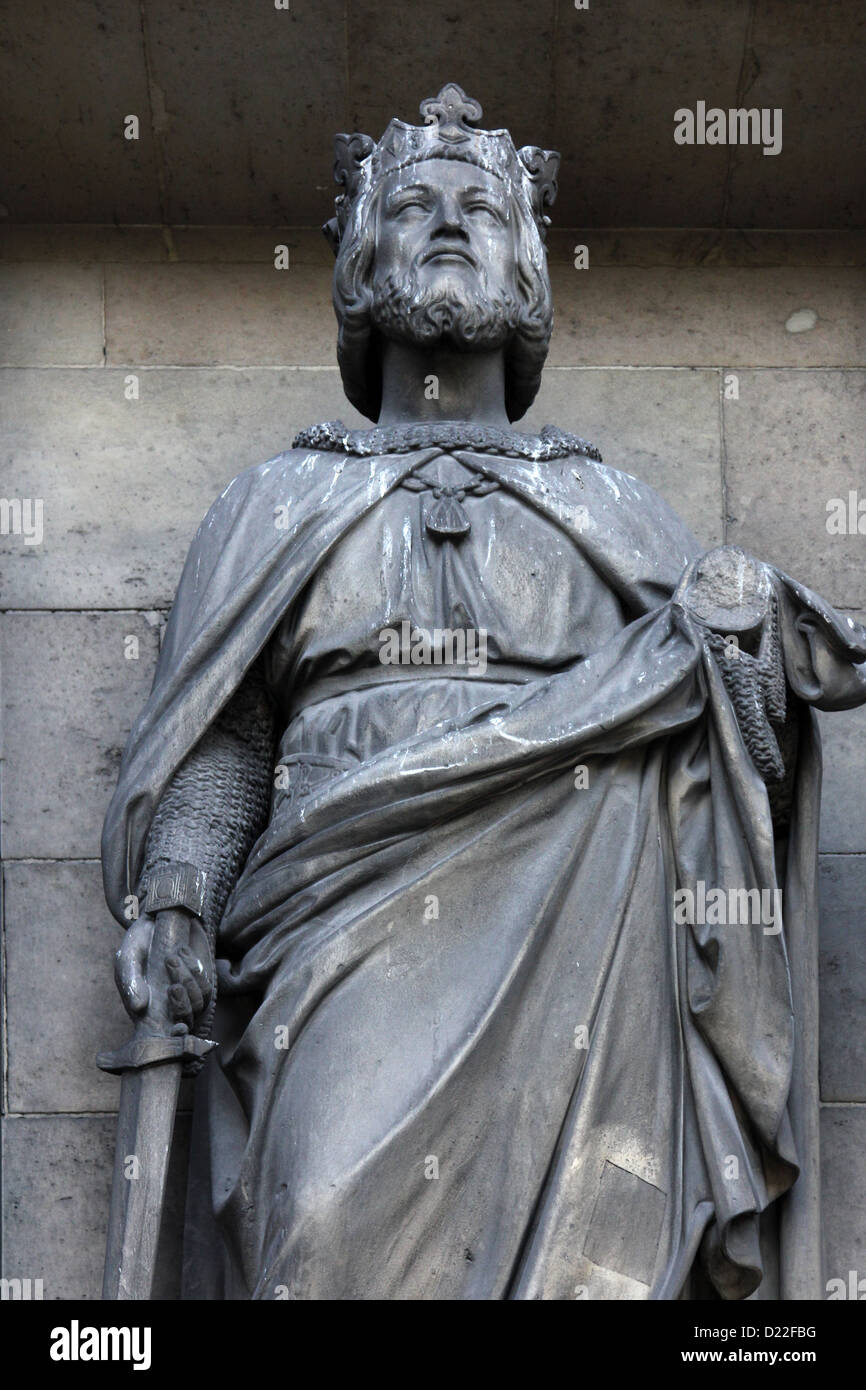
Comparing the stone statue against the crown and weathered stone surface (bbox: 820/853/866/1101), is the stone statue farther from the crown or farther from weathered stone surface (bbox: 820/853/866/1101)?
weathered stone surface (bbox: 820/853/866/1101)

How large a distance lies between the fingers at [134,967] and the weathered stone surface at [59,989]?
996 mm

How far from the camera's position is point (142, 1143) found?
5828 millimetres

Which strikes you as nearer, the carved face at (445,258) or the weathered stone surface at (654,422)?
the carved face at (445,258)

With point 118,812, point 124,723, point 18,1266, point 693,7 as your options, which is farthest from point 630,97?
point 18,1266

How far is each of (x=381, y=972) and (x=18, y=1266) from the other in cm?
135

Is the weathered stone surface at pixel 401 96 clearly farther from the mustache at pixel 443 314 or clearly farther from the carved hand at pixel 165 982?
the carved hand at pixel 165 982

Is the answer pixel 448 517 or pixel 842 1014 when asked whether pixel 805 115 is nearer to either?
pixel 448 517

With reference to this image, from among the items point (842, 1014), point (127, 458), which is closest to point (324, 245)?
point (127, 458)

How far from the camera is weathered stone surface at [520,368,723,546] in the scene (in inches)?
306

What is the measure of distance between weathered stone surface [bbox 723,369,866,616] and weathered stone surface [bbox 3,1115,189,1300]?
1.83m

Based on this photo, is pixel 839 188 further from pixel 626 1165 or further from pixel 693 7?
pixel 626 1165

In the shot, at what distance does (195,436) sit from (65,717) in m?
0.75

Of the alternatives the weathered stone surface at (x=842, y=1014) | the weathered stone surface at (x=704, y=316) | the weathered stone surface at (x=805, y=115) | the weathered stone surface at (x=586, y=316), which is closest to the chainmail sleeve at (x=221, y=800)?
the weathered stone surface at (x=842, y=1014)

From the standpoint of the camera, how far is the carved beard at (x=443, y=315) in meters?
6.73
